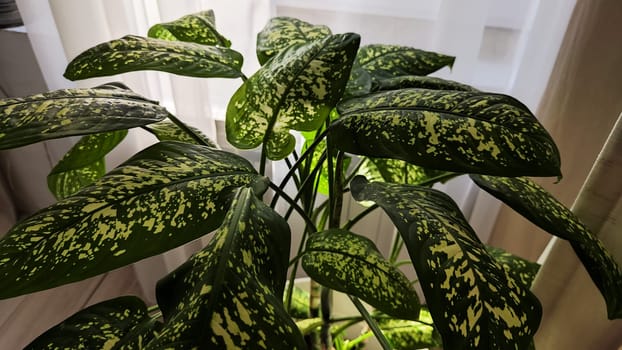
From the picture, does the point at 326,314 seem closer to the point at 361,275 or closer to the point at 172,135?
the point at 361,275

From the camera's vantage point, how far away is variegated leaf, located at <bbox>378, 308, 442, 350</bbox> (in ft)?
2.49

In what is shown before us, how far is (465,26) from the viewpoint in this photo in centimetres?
85

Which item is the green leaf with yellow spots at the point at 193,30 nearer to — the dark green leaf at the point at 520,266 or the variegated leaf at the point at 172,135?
the variegated leaf at the point at 172,135

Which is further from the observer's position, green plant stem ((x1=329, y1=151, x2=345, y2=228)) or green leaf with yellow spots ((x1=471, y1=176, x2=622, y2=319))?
green plant stem ((x1=329, y1=151, x2=345, y2=228))

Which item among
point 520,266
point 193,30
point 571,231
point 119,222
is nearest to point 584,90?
point 520,266

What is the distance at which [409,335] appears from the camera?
77 cm

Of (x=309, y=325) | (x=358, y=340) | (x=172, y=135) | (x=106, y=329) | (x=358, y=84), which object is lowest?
(x=358, y=340)

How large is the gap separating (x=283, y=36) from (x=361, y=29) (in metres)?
0.30

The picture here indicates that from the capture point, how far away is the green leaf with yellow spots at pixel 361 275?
0.51 metres

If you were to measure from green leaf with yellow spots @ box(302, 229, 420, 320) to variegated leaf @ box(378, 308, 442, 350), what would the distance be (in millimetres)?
274

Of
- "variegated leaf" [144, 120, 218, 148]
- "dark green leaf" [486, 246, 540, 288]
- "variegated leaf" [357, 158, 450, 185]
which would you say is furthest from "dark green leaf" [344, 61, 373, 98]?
"dark green leaf" [486, 246, 540, 288]

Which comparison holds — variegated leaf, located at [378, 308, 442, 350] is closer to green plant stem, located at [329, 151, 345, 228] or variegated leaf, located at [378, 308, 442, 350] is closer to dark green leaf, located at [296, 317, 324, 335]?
dark green leaf, located at [296, 317, 324, 335]

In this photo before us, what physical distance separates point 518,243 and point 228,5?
881 millimetres

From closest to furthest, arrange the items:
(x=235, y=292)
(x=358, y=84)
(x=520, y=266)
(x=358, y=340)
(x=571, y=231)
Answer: (x=235, y=292) → (x=571, y=231) → (x=358, y=84) → (x=520, y=266) → (x=358, y=340)
